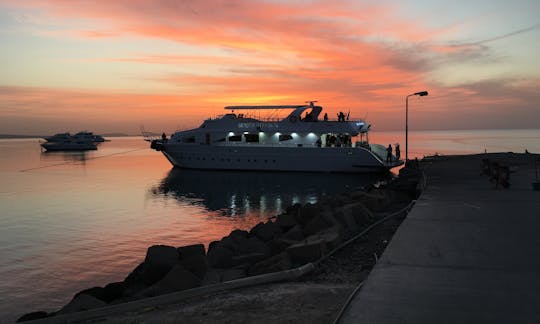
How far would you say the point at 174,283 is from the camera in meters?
8.59

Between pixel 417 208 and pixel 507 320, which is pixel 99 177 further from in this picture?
pixel 507 320

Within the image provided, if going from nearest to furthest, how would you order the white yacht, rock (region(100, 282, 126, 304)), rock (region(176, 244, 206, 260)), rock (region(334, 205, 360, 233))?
rock (region(100, 282, 126, 304)) → rock (region(176, 244, 206, 260)) → rock (region(334, 205, 360, 233)) → the white yacht

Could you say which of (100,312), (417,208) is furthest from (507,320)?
(417,208)

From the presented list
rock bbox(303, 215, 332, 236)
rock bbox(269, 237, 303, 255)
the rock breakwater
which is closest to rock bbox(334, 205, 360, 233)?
the rock breakwater

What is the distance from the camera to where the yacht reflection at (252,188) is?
27.9 m

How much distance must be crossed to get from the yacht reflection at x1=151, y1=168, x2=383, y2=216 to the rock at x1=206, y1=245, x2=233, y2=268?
1369 centimetres

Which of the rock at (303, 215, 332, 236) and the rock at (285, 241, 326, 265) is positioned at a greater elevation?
the rock at (285, 241, 326, 265)

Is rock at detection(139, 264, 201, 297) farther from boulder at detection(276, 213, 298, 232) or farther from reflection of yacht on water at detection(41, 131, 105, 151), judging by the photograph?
reflection of yacht on water at detection(41, 131, 105, 151)

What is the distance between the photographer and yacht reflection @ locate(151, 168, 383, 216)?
2794 centimetres

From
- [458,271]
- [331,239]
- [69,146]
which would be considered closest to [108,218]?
[331,239]

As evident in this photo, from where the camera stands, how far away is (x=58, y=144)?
119438mm

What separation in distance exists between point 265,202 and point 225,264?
18.4m

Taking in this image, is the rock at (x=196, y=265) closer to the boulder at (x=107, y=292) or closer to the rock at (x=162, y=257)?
the rock at (x=162, y=257)

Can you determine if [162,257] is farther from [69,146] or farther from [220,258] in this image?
[69,146]
